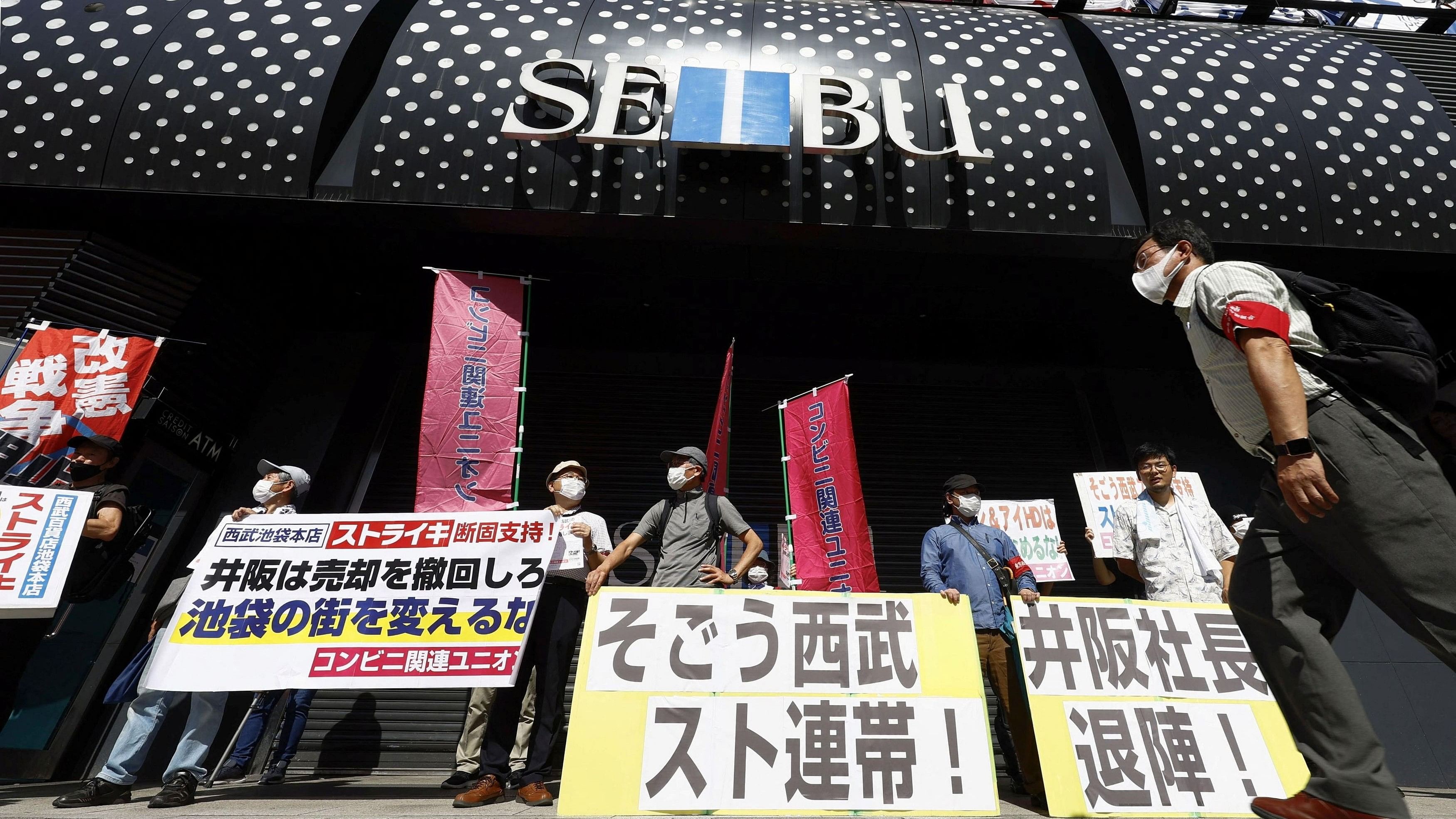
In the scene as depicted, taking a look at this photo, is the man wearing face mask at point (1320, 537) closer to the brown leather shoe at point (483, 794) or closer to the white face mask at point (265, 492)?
the brown leather shoe at point (483, 794)

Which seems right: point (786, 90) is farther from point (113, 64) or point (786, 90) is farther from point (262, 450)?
point (262, 450)

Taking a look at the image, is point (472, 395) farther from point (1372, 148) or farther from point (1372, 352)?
point (1372, 148)

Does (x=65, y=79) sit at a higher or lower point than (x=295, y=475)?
higher

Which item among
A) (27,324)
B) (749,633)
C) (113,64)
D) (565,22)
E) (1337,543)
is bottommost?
(1337,543)

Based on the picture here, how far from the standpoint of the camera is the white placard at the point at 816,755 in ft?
10.6

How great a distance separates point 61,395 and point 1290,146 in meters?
10.3

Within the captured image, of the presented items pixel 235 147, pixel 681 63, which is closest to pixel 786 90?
pixel 681 63

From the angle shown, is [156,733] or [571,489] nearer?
[156,733]

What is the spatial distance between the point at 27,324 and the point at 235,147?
81.7 inches

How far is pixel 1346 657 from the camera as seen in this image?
721cm

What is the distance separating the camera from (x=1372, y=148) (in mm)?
7242

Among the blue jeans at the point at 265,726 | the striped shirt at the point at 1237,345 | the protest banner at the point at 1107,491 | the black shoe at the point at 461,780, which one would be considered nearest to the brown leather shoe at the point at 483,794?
the black shoe at the point at 461,780

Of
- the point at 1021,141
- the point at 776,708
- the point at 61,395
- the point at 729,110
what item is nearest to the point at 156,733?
the point at 61,395

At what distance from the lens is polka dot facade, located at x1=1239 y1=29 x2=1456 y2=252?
6.98 meters
